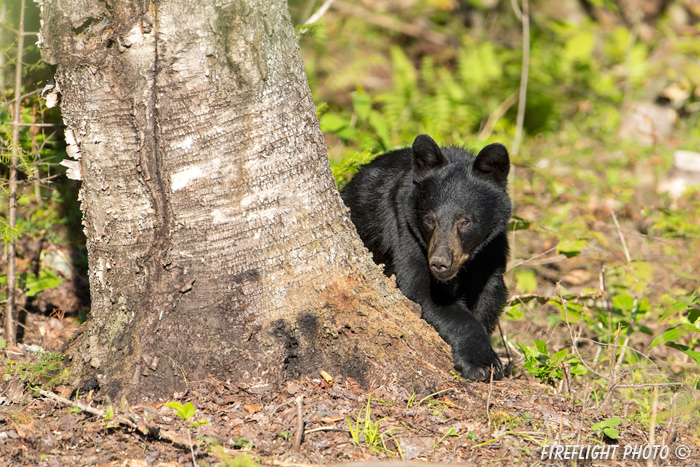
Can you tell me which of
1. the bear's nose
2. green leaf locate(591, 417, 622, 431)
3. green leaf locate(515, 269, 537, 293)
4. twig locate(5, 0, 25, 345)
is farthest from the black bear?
twig locate(5, 0, 25, 345)

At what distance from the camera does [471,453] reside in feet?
10.1

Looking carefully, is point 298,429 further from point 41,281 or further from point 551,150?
point 551,150

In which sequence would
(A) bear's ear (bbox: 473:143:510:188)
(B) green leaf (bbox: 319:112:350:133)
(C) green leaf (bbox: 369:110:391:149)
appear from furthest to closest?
(C) green leaf (bbox: 369:110:391:149) → (B) green leaf (bbox: 319:112:350:133) → (A) bear's ear (bbox: 473:143:510:188)

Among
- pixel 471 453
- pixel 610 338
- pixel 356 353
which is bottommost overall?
pixel 610 338

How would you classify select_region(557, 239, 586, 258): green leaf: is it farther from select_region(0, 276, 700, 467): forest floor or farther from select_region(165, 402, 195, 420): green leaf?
select_region(165, 402, 195, 420): green leaf

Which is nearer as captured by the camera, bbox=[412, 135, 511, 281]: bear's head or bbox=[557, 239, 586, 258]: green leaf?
bbox=[412, 135, 511, 281]: bear's head

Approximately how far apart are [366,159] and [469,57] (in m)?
5.78

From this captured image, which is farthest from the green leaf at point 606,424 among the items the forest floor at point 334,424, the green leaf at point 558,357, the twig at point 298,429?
the twig at point 298,429

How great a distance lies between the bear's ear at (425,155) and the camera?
4.34 meters

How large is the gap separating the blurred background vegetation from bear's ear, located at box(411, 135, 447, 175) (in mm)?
773

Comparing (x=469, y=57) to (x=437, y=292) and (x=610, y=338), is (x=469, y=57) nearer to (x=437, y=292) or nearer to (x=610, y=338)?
(x=610, y=338)

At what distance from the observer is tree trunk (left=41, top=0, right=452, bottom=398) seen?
308 centimetres

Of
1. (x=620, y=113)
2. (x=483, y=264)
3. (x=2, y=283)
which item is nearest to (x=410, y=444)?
(x=483, y=264)

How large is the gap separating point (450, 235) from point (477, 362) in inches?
33.6
